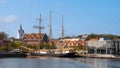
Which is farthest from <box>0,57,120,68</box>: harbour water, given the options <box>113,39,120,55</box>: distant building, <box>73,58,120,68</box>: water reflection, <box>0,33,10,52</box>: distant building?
<box>0,33,10,52</box>: distant building

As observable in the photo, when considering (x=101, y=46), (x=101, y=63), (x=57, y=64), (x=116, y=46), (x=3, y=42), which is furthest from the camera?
(x=3, y=42)

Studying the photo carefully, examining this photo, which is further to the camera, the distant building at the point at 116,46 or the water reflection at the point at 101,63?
the distant building at the point at 116,46

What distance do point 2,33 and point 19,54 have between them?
37.9 meters

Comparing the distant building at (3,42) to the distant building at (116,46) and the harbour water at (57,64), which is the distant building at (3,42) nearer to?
the distant building at (116,46)

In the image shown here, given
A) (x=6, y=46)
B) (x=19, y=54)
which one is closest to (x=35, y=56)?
(x=19, y=54)

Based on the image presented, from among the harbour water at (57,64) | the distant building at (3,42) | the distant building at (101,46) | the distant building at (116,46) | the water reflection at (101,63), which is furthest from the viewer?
the distant building at (3,42)

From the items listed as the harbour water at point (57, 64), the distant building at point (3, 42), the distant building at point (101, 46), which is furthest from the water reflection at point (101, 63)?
the distant building at point (3, 42)

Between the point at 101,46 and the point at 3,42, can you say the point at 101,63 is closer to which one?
the point at 101,46

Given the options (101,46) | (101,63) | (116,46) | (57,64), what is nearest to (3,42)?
(101,46)

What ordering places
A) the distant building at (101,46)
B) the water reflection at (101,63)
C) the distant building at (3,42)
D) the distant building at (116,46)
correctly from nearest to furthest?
the water reflection at (101,63)
the distant building at (116,46)
the distant building at (101,46)
the distant building at (3,42)

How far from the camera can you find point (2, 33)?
164500mm

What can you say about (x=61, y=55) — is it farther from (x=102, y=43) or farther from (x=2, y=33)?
(x=2, y=33)

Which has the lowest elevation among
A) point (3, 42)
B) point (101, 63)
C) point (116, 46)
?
point (101, 63)

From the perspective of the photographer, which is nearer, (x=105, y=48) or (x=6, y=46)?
(x=105, y=48)
